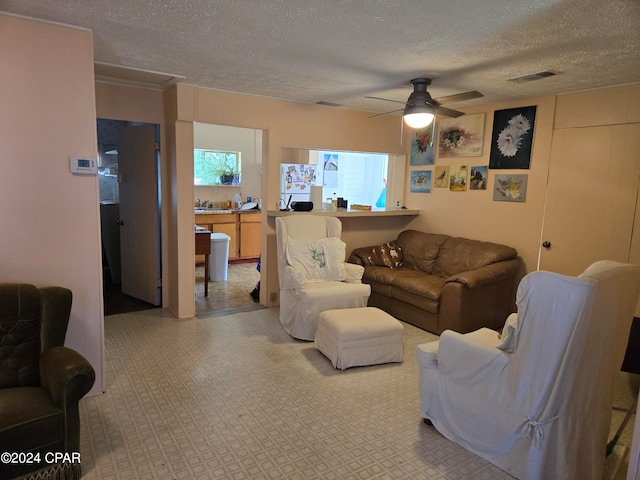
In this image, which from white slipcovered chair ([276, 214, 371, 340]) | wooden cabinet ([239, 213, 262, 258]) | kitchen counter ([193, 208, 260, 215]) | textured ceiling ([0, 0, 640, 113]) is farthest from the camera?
wooden cabinet ([239, 213, 262, 258])

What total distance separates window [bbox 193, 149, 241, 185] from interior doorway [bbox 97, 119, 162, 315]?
203 cm

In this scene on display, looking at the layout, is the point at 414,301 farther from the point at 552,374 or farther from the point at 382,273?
the point at 552,374

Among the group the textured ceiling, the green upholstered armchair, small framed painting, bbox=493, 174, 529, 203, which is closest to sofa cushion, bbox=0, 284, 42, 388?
the green upholstered armchair

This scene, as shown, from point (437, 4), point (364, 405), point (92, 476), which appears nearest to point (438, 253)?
point (364, 405)

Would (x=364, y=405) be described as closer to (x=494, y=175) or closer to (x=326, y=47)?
(x=326, y=47)

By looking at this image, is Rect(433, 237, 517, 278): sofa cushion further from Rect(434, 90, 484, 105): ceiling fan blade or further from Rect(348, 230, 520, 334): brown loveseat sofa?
Rect(434, 90, 484, 105): ceiling fan blade

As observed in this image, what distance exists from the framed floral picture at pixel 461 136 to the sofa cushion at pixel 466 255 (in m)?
1.04

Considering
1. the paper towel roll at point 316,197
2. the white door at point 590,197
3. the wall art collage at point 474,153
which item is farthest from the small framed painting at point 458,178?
the paper towel roll at point 316,197

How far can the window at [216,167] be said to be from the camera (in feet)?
23.7

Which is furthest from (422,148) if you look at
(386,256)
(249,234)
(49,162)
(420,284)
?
(49,162)

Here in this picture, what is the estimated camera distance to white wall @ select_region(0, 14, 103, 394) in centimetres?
236

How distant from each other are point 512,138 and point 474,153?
0.45 m

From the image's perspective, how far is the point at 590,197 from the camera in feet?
12.3

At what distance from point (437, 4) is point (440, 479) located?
244 cm
